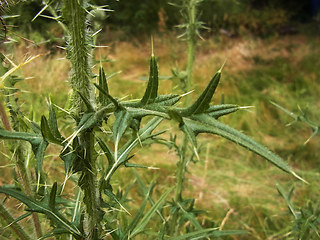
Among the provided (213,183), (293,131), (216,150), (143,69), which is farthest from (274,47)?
(213,183)

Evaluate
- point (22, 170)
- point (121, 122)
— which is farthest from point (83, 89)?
point (22, 170)

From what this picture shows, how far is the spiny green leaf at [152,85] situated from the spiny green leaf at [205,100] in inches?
2.8

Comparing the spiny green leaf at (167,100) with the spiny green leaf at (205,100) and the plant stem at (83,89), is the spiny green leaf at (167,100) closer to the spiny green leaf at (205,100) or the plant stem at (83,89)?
the spiny green leaf at (205,100)

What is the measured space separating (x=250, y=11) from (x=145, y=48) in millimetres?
3128

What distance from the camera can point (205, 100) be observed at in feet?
2.09

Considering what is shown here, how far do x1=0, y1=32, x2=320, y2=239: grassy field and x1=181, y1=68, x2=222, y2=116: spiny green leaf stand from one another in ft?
0.46

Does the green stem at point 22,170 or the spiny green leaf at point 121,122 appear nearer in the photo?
the spiny green leaf at point 121,122

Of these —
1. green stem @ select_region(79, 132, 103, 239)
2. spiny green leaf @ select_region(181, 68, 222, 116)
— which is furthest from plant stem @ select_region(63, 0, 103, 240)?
spiny green leaf @ select_region(181, 68, 222, 116)

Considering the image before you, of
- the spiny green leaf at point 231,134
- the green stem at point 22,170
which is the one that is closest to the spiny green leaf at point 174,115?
the spiny green leaf at point 231,134

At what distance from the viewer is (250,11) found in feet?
27.6

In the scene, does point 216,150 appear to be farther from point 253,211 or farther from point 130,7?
point 130,7

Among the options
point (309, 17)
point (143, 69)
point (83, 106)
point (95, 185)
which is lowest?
point (143, 69)

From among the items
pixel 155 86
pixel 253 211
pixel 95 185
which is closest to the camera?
pixel 155 86

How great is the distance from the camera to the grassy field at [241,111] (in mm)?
2572
